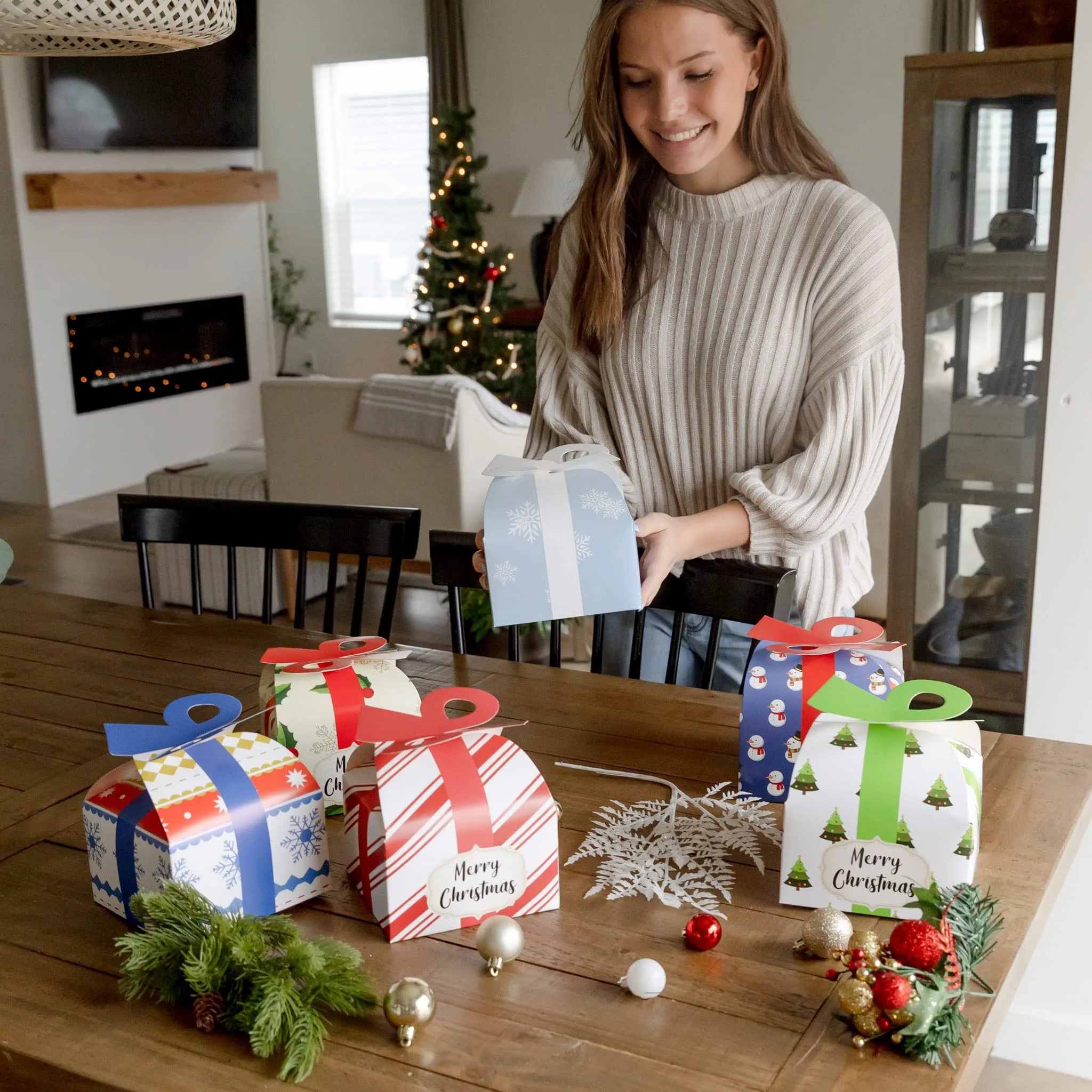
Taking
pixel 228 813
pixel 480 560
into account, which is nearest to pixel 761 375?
pixel 480 560

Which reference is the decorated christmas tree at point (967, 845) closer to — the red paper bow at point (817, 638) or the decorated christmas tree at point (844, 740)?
the decorated christmas tree at point (844, 740)

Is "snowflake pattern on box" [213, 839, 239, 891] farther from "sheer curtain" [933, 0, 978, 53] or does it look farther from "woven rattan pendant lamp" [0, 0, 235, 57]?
"sheer curtain" [933, 0, 978, 53]

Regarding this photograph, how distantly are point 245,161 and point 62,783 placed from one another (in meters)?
6.79

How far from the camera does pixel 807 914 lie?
97 centimetres

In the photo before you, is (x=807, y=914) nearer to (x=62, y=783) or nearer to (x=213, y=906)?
(x=213, y=906)

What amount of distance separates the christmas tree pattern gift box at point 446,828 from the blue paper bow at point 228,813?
7 centimetres

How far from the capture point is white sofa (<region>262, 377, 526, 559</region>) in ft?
13.0

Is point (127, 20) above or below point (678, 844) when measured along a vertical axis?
above

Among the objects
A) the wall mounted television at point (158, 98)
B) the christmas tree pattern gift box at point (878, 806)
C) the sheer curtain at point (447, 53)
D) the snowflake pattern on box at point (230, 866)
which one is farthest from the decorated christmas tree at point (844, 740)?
the sheer curtain at point (447, 53)

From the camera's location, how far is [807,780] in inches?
37.3

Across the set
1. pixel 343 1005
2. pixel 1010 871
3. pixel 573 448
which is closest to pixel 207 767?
pixel 343 1005

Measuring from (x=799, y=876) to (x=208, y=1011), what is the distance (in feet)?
1.44

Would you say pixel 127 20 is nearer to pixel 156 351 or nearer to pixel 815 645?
pixel 815 645

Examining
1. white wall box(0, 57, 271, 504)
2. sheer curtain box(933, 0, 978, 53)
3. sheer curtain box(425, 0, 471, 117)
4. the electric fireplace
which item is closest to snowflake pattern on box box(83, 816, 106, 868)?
white wall box(0, 57, 271, 504)
